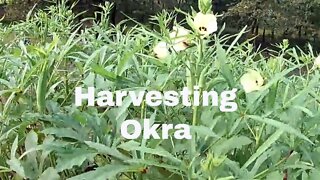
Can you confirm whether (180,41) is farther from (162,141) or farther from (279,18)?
(279,18)

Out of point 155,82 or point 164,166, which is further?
point 155,82

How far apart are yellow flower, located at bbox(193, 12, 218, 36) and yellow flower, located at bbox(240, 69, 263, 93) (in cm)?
8

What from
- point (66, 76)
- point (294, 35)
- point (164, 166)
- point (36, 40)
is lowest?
point (164, 166)

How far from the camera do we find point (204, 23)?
0.73 metres

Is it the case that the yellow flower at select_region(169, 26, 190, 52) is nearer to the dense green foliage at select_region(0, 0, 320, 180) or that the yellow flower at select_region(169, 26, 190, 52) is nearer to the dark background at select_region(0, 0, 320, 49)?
the dense green foliage at select_region(0, 0, 320, 180)

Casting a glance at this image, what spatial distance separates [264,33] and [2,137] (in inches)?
517

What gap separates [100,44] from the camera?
4.05 ft

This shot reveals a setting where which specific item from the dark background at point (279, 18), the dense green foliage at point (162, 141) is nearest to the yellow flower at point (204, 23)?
the dense green foliage at point (162, 141)

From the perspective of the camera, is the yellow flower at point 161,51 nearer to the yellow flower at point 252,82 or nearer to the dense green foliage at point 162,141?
the dense green foliage at point 162,141

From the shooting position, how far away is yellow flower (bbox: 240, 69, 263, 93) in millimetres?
763

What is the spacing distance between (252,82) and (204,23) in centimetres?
10

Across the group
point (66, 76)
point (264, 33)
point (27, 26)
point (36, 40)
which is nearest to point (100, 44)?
point (66, 76)

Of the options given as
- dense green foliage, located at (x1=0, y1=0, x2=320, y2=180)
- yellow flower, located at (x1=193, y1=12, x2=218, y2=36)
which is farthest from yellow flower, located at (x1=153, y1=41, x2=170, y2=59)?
yellow flower, located at (x1=193, y1=12, x2=218, y2=36)

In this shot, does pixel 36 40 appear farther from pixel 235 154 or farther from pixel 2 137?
pixel 235 154
